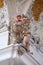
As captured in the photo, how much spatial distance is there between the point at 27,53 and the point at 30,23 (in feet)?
1.48

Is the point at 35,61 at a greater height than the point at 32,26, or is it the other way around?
the point at 32,26

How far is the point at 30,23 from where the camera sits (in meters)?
4.09

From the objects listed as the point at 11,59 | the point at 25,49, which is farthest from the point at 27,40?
the point at 11,59

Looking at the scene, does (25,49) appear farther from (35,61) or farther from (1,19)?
(1,19)

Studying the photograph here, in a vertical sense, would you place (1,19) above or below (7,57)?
above

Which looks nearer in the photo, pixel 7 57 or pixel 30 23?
pixel 7 57

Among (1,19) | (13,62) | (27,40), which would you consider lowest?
(13,62)

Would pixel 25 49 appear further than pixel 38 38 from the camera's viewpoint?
No

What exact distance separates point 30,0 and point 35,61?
32.7 inches

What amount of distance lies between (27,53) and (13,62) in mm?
254

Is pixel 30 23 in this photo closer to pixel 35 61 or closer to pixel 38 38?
pixel 38 38

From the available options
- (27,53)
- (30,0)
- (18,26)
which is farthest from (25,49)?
(30,0)

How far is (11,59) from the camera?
3.72 metres

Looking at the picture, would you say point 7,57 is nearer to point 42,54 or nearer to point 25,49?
point 25,49
